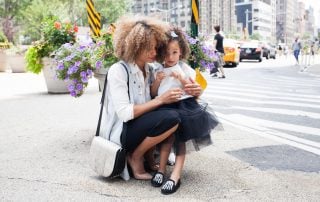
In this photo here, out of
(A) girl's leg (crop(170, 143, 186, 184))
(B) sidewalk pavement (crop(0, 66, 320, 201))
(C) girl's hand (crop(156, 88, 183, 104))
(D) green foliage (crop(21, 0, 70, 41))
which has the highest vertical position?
(D) green foliage (crop(21, 0, 70, 41))

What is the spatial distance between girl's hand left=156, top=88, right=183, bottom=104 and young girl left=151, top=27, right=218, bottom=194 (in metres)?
0.05

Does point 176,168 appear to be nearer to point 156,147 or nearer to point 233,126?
point 156,147

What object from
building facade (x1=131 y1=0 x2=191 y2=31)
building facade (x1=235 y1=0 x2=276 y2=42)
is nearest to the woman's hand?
building facade (x1=131 y1=0 x2=191 y2=31)

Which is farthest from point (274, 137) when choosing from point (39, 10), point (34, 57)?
point (39, 10)

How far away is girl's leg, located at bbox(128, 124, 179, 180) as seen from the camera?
12.1 ft

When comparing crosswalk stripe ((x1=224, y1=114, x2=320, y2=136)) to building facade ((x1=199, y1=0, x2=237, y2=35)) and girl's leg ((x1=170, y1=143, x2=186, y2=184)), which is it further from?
building facade ((x1=199, y1=0, x2=237, y2=35))

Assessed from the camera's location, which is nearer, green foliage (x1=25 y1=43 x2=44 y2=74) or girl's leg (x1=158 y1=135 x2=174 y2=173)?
girl's leg (x1=158 y1=135 x2=174 y2=173)

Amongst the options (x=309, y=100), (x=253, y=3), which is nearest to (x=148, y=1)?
(x=253, y=3)

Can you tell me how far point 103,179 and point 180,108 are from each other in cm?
90

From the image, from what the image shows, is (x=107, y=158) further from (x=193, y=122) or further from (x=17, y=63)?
(x=17, y=63)

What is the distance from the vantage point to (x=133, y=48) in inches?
147

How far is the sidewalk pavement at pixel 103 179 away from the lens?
11.7 ft

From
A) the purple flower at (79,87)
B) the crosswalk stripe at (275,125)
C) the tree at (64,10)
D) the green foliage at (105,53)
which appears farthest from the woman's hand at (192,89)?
the tree at (64,10)

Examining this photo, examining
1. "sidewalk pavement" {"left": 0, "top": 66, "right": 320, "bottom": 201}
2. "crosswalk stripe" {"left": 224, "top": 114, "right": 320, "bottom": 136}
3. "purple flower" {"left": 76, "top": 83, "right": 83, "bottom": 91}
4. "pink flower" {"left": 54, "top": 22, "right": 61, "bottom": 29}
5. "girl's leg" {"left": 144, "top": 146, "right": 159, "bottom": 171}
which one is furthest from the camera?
"pink flower" {"left": 54, "top": 22, "right": 61, "bottom": 29}
